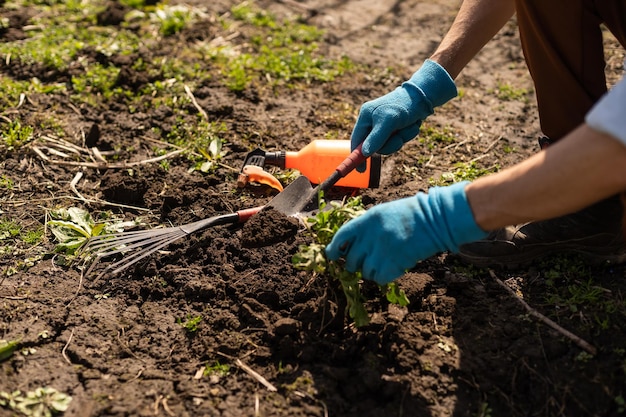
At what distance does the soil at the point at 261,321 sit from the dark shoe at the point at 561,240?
2.5 inches

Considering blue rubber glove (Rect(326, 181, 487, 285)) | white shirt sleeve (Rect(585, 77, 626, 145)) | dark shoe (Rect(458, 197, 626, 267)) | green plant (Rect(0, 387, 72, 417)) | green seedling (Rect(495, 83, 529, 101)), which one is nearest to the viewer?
white shirt sleeve (Rect(585, 77, 626, 145))

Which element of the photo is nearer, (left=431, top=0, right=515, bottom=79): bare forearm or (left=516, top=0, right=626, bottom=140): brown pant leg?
(left=516, top=0, right=626, bottom=140): brown pant leg

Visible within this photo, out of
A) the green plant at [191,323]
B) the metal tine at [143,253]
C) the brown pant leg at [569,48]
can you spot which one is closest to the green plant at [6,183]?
the metal tine at [143,253]

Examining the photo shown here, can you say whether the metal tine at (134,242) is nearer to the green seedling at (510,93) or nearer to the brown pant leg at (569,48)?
the brown pant leg at (569,48)

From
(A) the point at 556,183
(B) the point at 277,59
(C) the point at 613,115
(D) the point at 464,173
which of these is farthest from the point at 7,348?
(B) the point at 277,59

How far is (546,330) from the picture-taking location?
253cm

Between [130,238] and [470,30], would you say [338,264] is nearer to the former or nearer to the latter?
[130,238]

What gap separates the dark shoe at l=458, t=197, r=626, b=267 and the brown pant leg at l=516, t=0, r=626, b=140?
380 millimetres

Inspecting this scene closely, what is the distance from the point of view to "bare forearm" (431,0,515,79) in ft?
9.68

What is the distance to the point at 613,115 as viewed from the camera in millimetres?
1801

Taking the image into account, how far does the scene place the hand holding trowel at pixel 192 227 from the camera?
2885mm

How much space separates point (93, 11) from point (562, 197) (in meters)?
3.98

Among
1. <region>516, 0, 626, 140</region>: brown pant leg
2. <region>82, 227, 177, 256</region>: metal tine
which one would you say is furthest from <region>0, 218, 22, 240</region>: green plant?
<region>516, 0, 626, 140</region>: brown pant leg

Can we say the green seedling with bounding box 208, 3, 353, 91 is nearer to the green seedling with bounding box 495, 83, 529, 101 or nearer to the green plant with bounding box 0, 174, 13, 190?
the green seedling with bounding box 495, 83, 529, 101
